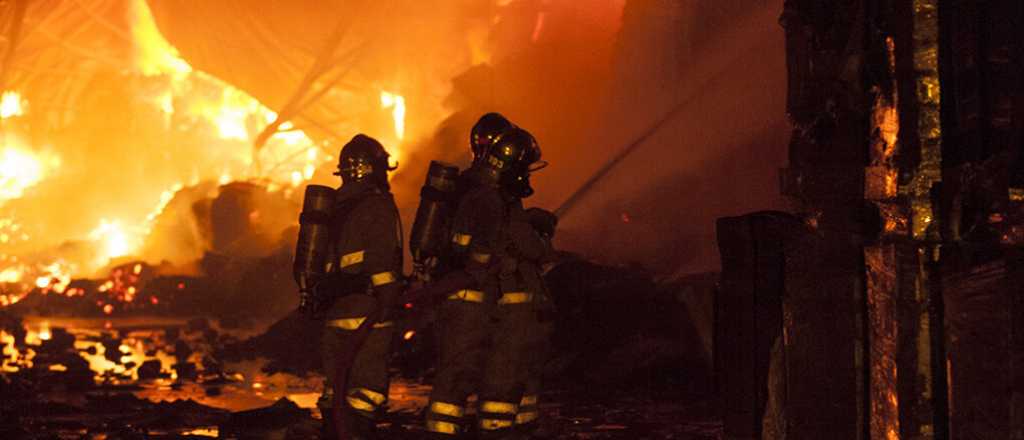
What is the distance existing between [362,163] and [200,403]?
11.2 feet

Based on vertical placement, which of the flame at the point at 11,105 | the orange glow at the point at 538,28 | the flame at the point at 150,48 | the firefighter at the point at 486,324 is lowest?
the firefighter at the point at 486,324

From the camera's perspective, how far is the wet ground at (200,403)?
717cm

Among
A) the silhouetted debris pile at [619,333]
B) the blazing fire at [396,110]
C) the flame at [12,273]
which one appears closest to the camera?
the silhouetted debris pile at [619,333]

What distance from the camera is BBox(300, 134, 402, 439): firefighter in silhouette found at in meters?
6.14

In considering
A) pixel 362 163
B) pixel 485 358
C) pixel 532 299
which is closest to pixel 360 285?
pixel 362 163

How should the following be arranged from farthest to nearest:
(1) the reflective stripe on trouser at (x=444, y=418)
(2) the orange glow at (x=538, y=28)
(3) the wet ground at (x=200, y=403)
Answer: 1. (2) the orange glow at (x=538, y=28)
2. (3) the wet ground at (x=200, y=403)
3. (1) the reflective stripe on trouser at (x=444, y=418)

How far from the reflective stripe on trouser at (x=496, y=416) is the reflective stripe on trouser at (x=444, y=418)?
133 millimetres

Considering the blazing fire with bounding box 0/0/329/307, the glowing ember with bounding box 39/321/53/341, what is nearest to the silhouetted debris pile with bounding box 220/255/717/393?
the glowing ember with bounding box 39/321/53/341

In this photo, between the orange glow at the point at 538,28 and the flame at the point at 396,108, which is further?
the flame at the point at 396,108

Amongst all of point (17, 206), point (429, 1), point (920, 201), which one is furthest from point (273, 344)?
point (17, 206)

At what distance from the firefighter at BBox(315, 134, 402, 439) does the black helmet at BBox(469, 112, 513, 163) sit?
2.05 feet

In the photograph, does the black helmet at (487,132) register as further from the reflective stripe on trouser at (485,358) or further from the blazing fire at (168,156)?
the blazing fire at (168,156)

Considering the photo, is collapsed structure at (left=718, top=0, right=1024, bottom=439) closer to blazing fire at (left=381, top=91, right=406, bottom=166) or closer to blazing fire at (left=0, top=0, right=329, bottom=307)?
blazing fire at (left=381, top=91, right=406, bottom=166)

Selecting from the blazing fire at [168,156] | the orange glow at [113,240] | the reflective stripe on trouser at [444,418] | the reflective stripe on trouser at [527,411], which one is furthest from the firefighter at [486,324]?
the orange glow at [113,240]
